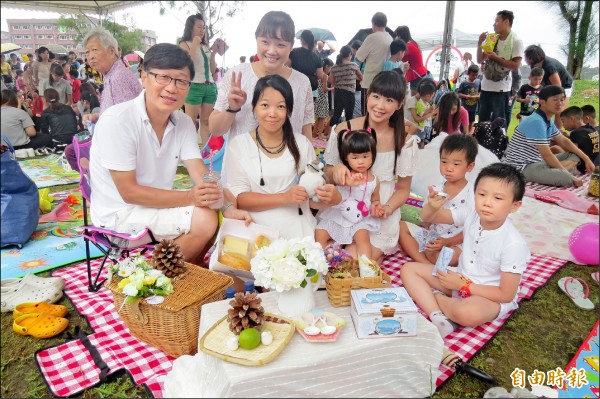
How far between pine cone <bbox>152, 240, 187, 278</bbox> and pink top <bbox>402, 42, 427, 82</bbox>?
5827 mm

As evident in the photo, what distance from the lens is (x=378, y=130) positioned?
3.13 metres

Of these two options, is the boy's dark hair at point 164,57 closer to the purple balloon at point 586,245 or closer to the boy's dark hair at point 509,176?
the boy's dark hair at point 509,176

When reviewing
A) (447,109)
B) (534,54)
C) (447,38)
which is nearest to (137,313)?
(447,109)

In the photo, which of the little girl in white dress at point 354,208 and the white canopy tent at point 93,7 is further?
the white canopy tent at point 93,7

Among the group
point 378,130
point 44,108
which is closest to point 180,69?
point 378,130

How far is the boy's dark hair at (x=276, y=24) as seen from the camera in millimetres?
2779

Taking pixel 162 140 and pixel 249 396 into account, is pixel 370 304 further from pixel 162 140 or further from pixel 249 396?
pixel 162 140

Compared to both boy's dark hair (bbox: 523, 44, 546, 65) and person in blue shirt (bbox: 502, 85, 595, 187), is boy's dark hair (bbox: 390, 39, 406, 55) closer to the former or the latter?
boy's dark hair (bbox: 523, 44, 546, 65)

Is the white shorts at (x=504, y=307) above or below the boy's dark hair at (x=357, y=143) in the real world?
below

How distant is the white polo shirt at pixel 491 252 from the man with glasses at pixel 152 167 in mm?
1336

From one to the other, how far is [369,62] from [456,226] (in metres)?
4.10

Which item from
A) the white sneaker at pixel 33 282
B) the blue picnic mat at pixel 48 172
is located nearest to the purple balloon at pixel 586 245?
the white sneaker at pixel 33 282

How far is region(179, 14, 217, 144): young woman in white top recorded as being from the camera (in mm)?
4969

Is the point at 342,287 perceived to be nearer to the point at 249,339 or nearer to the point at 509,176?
the point at 249,339
